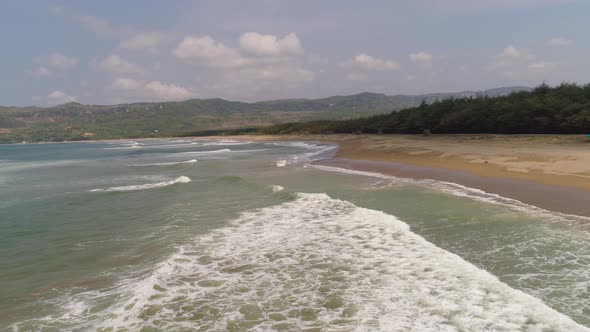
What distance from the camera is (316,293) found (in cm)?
640

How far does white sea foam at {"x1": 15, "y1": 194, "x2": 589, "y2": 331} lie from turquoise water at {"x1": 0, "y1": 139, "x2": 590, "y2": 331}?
0.03m

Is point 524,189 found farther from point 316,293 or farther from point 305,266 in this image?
point 316,293

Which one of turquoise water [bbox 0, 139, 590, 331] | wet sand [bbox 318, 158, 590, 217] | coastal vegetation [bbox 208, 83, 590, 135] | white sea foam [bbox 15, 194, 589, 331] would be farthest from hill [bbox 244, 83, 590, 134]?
white sea foam [bbox 15, 194, 589, 331]

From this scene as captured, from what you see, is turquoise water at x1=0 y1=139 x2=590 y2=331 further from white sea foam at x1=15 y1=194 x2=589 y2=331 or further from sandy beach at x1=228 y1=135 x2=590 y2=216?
sandy beach at x1=228 y1=135 x2=590 y2=216

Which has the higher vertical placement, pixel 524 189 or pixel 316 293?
pixel 524 189

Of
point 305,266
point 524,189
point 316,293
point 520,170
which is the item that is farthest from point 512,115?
point 316,293

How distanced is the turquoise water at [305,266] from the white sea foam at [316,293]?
30 millimetres

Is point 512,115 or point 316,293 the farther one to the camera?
point 512,115

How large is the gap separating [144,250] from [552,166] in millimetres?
16781

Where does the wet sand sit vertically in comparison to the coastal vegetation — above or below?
below

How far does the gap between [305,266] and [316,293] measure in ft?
4.59

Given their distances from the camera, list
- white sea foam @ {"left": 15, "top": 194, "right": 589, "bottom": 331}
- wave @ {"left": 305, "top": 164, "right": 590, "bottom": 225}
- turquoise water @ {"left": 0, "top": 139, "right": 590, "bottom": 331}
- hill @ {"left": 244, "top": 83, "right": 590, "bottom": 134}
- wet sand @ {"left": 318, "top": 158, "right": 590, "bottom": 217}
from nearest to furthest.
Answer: white sea foam @ {"left": 15, "top": 194, "right": 589, "bottom": 331}, turquoise water @ {"left": 0, "top": 139, "right": 590, "bottom": 331}, wave @ {"left": 305, "top": 164, "right": 590, "bottom": 225}, wet sand @ {"left": 318, "top": 158, "right": 590, "bottom": 217}, hill @ {"left": 244, "top": 83, "right": 590, "bottom": 134}

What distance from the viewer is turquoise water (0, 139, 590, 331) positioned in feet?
18.3

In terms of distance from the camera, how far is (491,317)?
17.2ft
